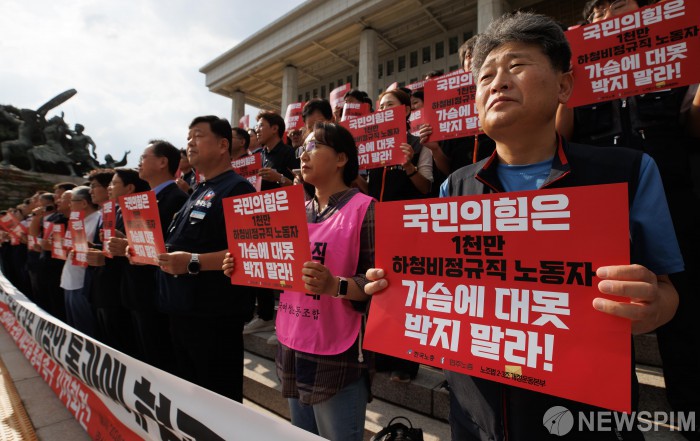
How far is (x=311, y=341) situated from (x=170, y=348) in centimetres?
193

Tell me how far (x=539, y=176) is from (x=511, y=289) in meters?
0.41

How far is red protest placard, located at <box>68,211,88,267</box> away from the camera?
11.5 feet

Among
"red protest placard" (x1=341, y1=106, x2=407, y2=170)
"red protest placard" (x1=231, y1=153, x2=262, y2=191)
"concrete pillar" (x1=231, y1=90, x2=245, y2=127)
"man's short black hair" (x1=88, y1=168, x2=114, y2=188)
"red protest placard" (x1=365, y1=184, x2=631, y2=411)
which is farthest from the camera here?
"concrete pillar" (x1=231, y1=90, x2=245, y2=127)

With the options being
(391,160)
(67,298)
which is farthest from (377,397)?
(67,298)

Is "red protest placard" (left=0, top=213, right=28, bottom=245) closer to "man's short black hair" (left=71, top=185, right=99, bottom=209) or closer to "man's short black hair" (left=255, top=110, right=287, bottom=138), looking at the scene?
"man's short black hair" (left=71, top=185, right=99, bottom=209)

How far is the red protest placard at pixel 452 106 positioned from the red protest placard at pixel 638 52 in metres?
0.77

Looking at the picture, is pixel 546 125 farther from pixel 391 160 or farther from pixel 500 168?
pixel 391 160

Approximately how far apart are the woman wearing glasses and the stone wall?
22.9 metres

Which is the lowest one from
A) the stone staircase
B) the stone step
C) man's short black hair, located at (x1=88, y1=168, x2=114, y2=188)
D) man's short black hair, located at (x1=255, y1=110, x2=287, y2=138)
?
the stone staircase

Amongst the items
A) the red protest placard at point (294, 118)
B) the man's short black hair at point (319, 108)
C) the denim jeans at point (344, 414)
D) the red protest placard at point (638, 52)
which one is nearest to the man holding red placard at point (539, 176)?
the denim jeans at point (344, 414)

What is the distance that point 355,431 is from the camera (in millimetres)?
1619

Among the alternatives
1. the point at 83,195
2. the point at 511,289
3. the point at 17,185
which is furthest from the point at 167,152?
the point at 17,185

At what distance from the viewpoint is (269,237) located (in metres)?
1.76

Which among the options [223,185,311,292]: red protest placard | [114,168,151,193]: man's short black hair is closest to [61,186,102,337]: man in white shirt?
[114,168,151,193]: man's short black hair
